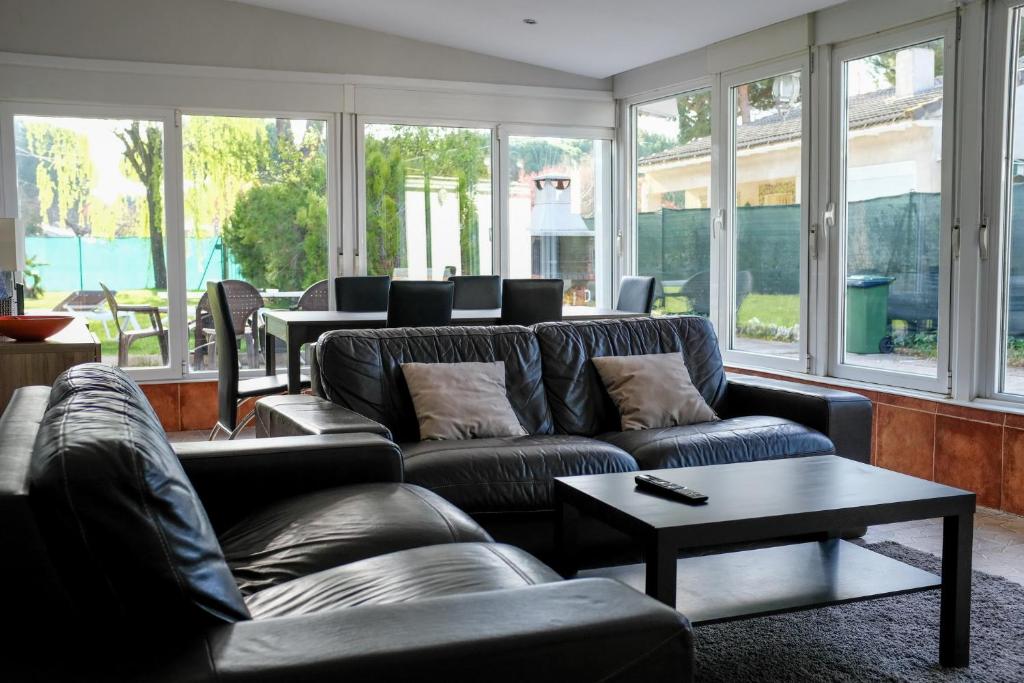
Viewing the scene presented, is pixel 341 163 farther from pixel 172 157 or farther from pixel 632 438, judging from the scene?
pixel 632 438

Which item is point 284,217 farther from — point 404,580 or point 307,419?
point 404,580

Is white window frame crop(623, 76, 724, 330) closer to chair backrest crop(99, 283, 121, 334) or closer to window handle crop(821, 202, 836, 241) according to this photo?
window handle crop(821, 202, 836, 241)

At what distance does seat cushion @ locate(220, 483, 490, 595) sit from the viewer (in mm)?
1995

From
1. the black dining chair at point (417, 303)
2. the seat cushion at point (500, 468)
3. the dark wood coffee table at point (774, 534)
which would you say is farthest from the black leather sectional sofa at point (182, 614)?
the black dining chair at point (417, 303)

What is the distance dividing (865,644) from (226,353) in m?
3.31

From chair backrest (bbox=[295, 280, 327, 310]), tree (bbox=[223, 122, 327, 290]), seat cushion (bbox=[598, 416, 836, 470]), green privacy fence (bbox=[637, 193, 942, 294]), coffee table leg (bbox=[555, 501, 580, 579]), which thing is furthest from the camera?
chair backrest (bbox=[295, 280, 327, 310])

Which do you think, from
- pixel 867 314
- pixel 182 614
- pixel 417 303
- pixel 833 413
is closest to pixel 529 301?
pixel 417 303

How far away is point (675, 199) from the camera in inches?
274

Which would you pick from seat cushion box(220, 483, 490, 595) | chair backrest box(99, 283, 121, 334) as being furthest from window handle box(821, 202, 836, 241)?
chair backrest box(99, 283, 121, 334)

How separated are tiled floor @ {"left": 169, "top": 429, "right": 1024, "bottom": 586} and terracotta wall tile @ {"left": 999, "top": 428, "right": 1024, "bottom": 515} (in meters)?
0.05

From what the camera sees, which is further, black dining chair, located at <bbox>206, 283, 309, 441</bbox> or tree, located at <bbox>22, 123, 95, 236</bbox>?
tree, located at <bbox>22, 123, 95, 236</bbox>

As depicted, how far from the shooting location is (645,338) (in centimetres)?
423

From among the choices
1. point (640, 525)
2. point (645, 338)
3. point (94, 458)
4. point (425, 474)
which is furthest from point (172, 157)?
point (94, 458)

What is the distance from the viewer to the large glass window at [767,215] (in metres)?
5.71
